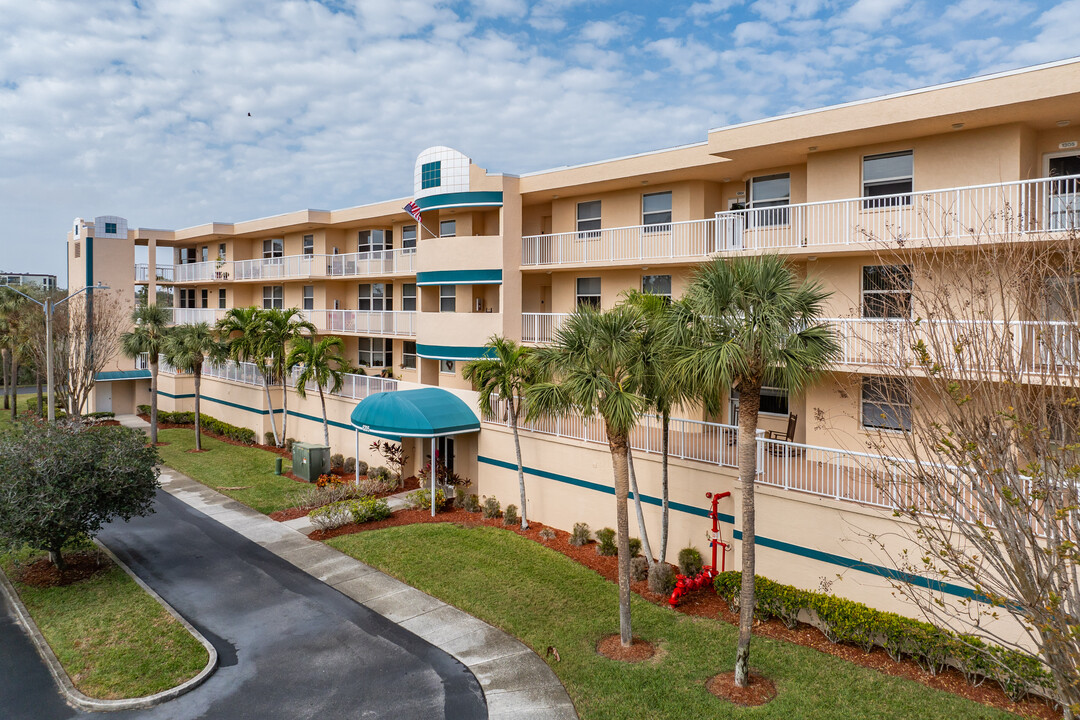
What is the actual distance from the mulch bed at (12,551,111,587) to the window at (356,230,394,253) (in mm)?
18015

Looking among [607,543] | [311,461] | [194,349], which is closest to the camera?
[607,543]

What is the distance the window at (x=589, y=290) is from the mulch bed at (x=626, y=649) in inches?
488

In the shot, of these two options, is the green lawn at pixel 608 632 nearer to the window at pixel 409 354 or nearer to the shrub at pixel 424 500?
the shrub at pixel 424 500

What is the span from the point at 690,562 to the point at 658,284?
9.52 m

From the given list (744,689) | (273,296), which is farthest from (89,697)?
(273,296)

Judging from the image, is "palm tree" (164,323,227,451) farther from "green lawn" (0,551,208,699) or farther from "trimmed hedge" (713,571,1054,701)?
"trimmed hedge" (713,571,1054,701)

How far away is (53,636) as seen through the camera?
44.6ft

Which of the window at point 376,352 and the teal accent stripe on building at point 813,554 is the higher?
the window at point 376,352

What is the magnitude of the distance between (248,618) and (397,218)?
66.2 feet

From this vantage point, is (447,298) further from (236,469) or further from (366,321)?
(236,469)

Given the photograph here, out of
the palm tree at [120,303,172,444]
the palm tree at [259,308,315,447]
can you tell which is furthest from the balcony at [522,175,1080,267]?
the palm tree at [120,303,172,444]

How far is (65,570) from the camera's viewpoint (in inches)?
672

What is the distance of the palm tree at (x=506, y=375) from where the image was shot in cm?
1952

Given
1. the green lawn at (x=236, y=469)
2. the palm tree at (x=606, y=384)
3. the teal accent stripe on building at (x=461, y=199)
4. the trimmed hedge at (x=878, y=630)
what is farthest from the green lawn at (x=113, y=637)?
the teal accent stripe on building at (x=461, y=199)
